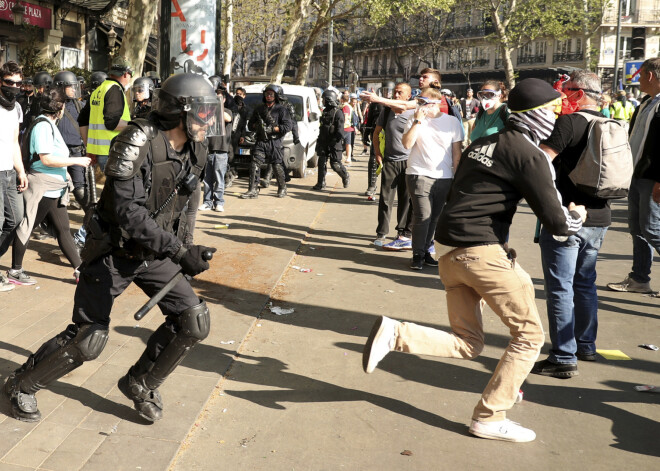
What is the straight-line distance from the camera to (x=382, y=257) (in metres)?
8.78

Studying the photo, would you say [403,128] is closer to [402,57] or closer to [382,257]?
[382,257]

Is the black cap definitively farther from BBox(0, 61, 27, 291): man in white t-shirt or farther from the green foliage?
the green foliage

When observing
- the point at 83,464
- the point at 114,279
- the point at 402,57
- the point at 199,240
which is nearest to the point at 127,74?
the point at 199,240

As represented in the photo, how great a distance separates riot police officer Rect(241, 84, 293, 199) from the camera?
1271 cm

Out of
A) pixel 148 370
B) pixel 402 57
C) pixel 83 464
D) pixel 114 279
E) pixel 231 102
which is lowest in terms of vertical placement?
pixel 83 464

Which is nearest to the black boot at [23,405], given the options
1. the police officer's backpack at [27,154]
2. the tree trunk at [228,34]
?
the police officer's backpack at [27,154]

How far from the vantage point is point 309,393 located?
461 centimetres

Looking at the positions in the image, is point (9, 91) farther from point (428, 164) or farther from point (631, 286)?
point (631, 286)

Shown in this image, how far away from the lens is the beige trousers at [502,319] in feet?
12.8

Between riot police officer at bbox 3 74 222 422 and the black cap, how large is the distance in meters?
1.54

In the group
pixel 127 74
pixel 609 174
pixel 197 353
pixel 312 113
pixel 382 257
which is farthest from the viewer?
pixel 312 113

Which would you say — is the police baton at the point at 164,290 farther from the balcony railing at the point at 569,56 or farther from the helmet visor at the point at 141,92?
the balcony railing at the point at 569,56

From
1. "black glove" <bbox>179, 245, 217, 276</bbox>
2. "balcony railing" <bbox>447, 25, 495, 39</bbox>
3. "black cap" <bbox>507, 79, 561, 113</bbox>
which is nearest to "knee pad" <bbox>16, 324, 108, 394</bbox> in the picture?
"black glove" <bbox>179, 245, 217, 276</bbox>

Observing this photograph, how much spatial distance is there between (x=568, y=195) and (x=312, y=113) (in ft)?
37.2
